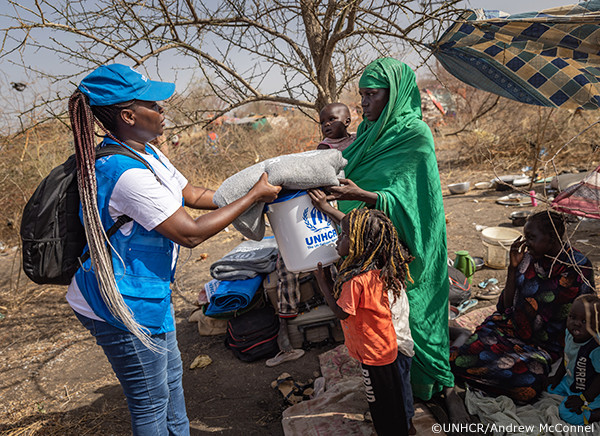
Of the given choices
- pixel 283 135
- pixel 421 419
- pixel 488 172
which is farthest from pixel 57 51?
pixel 488 172

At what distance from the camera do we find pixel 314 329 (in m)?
3.46

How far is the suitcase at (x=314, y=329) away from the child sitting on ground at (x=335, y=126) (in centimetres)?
146

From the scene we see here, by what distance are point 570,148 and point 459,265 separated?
6369mm

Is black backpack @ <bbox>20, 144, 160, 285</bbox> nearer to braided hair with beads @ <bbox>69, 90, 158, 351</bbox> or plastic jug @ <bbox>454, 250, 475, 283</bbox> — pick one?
braided hair with beads @ <bbox>69, 90, 158, 351</bbox>

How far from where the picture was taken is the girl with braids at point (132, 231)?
150cm

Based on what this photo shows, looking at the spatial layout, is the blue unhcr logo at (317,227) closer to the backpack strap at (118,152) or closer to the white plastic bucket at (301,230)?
the white plastic bucket at (301,230)

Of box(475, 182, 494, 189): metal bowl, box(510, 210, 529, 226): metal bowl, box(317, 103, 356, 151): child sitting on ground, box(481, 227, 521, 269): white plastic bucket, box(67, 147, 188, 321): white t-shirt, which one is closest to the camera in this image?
box(67, 147, 188, 321): white t-shirt

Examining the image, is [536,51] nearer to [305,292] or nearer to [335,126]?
[335,126]

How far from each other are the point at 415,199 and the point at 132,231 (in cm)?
149

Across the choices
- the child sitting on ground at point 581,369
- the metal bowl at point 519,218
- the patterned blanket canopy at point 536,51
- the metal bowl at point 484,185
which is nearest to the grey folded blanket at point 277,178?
the patterned blanket canopy at point 536,51

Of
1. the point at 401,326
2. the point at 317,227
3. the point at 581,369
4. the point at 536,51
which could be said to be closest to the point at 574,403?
the point at 581,369

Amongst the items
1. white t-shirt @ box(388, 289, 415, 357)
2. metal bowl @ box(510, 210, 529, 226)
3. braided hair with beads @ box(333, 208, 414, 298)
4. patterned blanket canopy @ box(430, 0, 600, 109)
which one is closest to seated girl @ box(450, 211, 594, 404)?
white t-shirt @ box(388, 289, 415, 357)

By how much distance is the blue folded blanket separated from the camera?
3.45 metres

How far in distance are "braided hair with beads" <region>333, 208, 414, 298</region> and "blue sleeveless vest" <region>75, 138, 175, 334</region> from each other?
88cm
